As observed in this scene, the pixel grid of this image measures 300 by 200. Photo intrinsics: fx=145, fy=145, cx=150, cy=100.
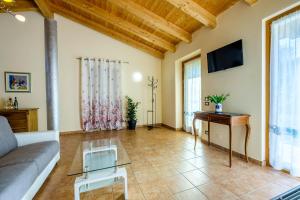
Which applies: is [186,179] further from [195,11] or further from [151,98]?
[151,98]

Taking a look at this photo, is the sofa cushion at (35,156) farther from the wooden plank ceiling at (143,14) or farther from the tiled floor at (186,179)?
the wooden plank ceiling at (143,14)

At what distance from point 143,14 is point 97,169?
310 centimetres

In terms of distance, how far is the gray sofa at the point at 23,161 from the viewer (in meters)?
1.14

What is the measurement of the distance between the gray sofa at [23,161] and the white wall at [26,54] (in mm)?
2232

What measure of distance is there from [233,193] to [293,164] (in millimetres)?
1003

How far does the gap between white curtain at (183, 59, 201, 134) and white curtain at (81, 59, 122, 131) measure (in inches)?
82.5

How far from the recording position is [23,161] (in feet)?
4.79

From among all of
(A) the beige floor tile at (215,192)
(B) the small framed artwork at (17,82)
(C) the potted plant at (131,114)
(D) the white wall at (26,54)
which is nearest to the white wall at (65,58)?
(D) the white wall at (26,54)

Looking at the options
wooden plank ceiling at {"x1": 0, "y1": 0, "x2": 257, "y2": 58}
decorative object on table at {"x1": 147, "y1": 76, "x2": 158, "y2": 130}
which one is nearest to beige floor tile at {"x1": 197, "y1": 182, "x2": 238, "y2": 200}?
wooden plank ceiling at {"x1": 0, "y1": 0, "x2": 257, "y2": 58}

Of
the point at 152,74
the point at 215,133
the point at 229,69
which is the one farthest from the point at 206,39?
the point at 152,74

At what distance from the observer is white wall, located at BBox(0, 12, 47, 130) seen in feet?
12.1

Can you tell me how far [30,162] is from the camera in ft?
4.78

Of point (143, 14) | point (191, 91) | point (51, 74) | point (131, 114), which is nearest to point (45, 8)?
point (51, 74)

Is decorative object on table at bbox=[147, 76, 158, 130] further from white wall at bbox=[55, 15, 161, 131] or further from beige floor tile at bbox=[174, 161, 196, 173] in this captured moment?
beige floor tile at bbox=[174, 161, 196, 173]
